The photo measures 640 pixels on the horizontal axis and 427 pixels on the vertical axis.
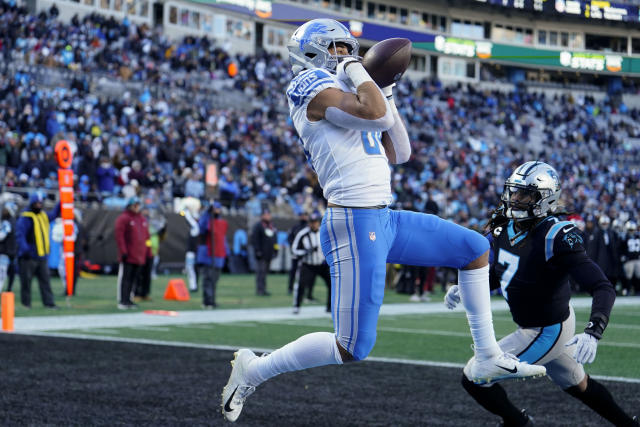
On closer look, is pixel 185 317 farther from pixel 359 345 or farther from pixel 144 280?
pixel 359 345

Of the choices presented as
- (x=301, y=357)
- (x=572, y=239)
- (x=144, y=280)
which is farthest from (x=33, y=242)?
(x=572, y=239)

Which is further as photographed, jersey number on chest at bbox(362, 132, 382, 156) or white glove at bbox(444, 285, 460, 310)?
white glove at bbox(444, 285, 460, 310)

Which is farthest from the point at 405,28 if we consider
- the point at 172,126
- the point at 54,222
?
the point at 54,222

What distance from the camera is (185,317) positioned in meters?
13.1

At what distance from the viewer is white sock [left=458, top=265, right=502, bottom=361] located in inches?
174

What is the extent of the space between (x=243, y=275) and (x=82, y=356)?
15325 mm

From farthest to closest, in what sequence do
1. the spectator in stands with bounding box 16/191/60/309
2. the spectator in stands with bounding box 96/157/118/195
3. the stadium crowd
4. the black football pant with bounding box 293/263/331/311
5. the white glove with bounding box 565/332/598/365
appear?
1. the stadium crowd
2. the spectator in stands with bounding box 96/157/118/195
3. the black football pant with bounding box 293/263/331/311
4. the spectator in stands with bounding box 16/191/60/309
5. the white glove with bounding box 565/332/598/365

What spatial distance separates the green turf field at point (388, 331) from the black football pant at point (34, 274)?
234 mm

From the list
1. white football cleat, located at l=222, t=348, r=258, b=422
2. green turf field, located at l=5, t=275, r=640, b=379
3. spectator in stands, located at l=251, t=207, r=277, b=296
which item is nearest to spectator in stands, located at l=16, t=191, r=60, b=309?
green turf field, located at l=5, t=275, r=640, b=379

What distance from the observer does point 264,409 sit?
21.6 ft

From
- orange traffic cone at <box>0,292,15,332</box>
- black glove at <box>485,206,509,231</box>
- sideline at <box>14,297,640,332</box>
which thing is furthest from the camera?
sideline at <box>14,297,640,332</box>

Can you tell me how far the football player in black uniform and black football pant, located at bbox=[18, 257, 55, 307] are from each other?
9.91 m

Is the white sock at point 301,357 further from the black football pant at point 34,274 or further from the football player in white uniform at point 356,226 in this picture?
the black football pant at point 34,274

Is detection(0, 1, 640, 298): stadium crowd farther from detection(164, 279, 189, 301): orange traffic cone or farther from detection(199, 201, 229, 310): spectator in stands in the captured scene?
detection(199, 201, 229, 310): spectator in stands
